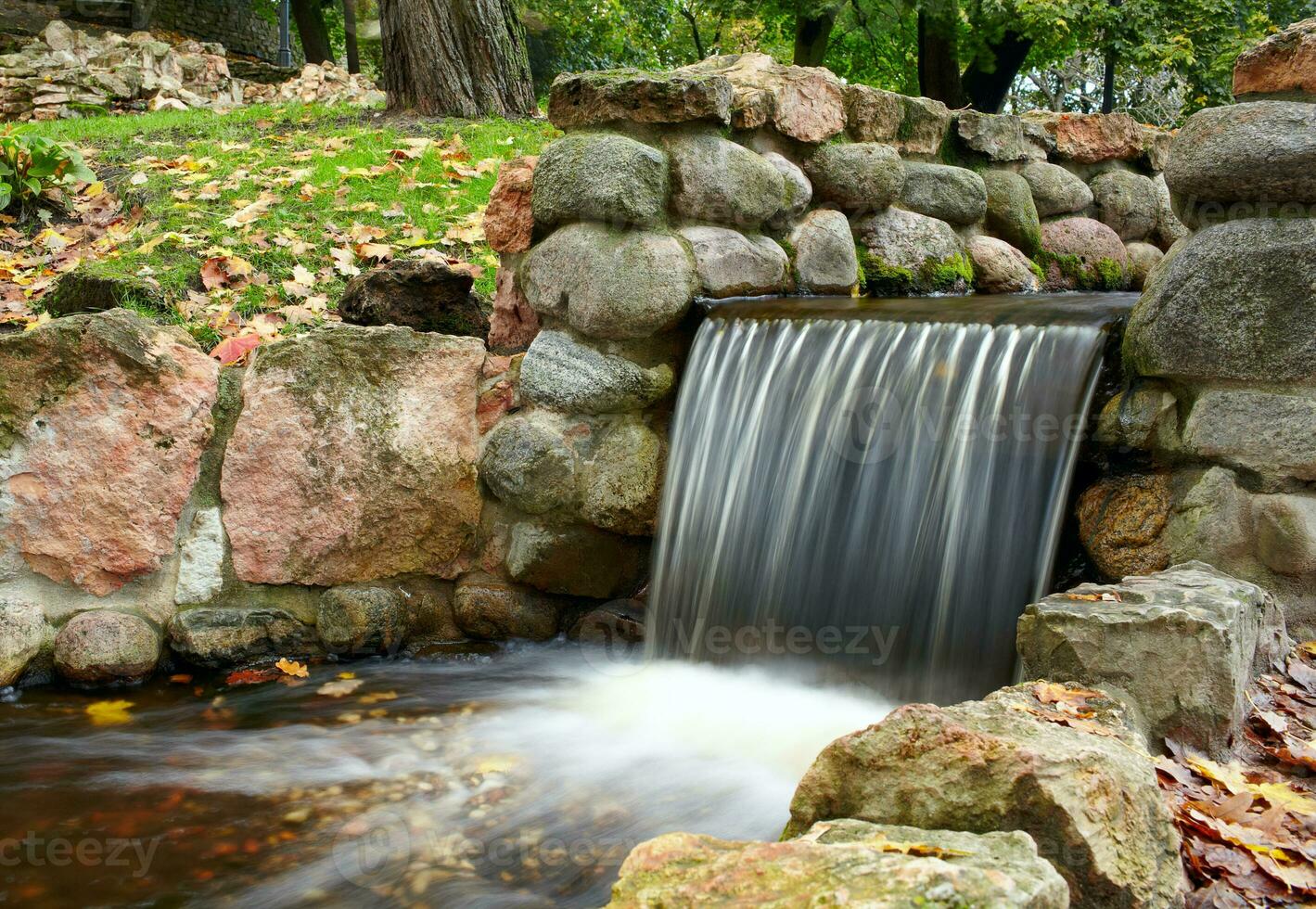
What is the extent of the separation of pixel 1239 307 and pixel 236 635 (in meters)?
3.58

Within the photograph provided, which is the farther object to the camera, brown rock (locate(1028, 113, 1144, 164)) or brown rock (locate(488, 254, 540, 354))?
brown rock (locate(1028, 113, 1144, 164))

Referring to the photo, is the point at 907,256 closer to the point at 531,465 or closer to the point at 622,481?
the point at 622,481

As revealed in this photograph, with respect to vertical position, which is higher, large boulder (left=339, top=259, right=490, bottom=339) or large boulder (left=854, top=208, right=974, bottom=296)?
large boulder (left=854, top=208, right=974, bottom=296)

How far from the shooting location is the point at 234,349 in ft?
14.3

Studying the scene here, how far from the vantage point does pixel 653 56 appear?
1938 cm

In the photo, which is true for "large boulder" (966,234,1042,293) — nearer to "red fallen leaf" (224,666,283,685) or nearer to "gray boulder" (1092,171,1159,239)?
"gray boulder" (1092,171,1159,239)

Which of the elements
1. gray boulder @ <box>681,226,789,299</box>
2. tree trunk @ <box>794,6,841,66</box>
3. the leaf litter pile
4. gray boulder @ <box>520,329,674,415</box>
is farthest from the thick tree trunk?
the leaf litter pile

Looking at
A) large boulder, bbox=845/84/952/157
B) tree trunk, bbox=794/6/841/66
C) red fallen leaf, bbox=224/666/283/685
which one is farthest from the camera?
tree trunk, bbox=794/6/841/66

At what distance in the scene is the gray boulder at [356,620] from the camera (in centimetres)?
424

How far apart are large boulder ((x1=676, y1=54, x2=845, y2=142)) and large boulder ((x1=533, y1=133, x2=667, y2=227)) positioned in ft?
1.93

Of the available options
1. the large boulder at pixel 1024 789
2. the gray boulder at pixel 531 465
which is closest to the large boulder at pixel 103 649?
the gray boulder at pixel 531 465

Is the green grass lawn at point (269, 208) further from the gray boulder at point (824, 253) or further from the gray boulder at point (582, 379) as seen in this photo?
the gray boulder at point (824, 253)

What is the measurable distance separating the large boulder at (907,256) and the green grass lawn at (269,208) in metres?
1.88

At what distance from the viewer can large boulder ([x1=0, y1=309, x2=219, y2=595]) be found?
12.7 ft
